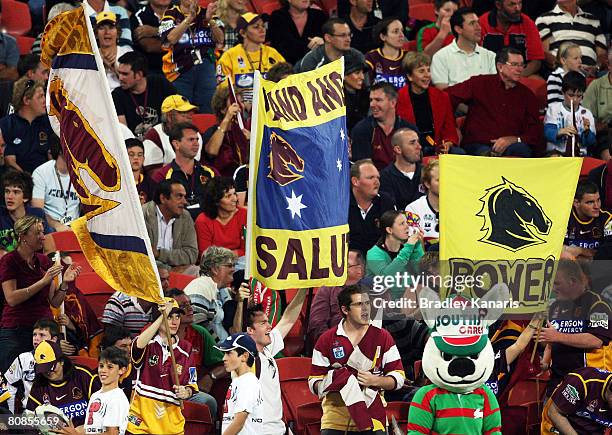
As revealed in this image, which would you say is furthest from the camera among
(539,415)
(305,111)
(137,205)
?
(539,415)

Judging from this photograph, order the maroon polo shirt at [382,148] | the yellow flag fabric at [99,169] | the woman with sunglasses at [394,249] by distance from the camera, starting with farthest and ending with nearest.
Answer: the maroon polo shirt at [382,148] < the woman with sunglasses at [394,249] < the yellow flag fabric at [99,169]

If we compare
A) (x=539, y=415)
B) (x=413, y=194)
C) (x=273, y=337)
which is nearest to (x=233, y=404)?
(x=273, y=337)

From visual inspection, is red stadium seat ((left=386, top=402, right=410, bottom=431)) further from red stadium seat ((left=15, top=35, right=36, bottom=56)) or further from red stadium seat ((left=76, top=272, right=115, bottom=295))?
red stadium seat ((left=15, top=35, right=36, bottom=56))

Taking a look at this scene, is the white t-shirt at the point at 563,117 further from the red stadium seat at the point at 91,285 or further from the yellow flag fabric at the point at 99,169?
the yellow flag fabric at the point at 99,169

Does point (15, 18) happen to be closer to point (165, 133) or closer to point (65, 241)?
point (165, 133)

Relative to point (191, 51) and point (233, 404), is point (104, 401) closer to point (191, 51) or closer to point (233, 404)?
point (233, 404)

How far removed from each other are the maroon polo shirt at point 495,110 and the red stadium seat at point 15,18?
15.4 ft

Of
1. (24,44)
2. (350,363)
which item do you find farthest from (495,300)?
(24,44)

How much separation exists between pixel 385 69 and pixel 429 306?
494cm

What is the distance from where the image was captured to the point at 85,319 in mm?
11984

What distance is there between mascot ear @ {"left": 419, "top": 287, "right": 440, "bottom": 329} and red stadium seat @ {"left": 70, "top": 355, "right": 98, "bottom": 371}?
237cm

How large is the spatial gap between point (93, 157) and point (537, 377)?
150 inches

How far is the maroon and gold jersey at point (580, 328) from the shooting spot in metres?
11.7

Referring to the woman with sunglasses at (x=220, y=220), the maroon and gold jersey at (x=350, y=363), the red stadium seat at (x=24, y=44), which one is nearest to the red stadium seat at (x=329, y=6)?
the red stadium seat at (x=24, y=44)
